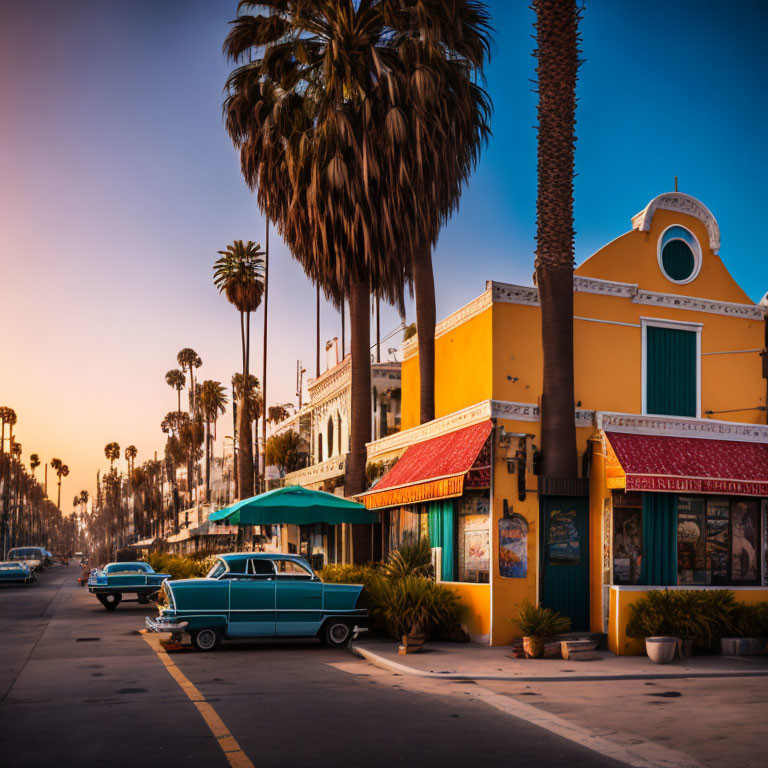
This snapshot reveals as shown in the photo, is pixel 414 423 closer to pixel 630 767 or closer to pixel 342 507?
pixel 342 507

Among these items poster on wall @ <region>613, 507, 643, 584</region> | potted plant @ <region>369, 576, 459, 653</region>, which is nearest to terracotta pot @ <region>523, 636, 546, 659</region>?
potted plant @ <region>369, 576, 459, 653</region>

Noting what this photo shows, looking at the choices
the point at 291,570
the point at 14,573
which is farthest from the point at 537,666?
the point at 14,573

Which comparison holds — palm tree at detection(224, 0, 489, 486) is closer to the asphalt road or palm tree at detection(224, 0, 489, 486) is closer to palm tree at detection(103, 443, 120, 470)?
the asphalt road

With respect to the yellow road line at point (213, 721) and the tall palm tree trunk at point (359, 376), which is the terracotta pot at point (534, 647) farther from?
the tall palm tree trunk at point (359, 376)

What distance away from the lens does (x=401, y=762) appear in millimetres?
8344

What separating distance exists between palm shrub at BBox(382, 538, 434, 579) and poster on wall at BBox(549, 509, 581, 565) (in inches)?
115

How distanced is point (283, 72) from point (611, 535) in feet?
52.5

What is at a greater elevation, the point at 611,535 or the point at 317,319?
the point at 317,319

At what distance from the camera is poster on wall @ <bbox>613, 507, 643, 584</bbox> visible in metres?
18.1

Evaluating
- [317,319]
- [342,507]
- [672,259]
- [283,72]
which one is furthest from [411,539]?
[317,319]

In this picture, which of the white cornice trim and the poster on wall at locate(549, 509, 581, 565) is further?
the white cornice trim

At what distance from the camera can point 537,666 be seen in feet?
49.3

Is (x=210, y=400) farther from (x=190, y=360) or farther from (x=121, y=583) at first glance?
(x=121, y=583)

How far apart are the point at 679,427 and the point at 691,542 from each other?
241 cm
